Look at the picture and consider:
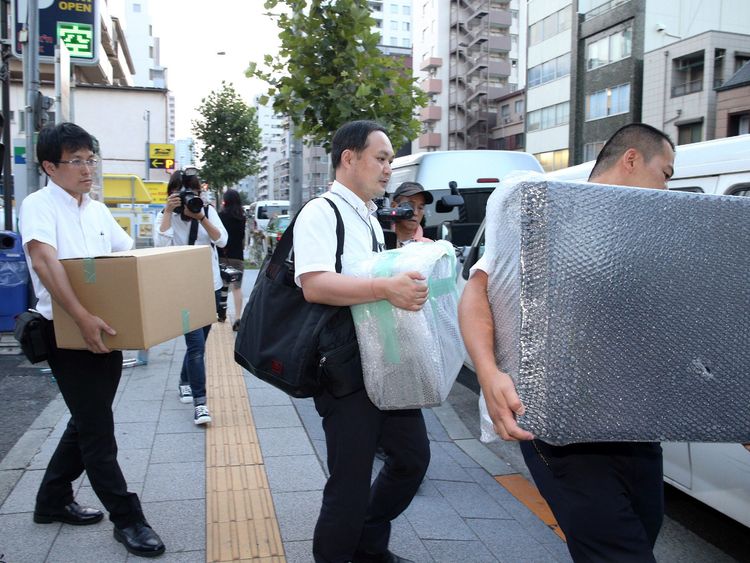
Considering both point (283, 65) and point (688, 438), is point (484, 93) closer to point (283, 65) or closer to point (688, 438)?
point (283, 65)

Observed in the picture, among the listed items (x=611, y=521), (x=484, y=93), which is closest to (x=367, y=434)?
(x=611, y=521)

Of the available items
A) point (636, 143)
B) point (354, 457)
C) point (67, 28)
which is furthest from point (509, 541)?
point (67, 28)

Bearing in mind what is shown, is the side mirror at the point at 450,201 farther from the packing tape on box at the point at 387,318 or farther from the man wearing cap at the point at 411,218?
the packing tape on box at the point at 387,318

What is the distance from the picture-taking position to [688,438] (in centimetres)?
152

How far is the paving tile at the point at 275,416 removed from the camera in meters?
4.80

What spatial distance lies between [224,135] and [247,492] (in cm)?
3346

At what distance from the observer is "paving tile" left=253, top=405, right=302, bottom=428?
4.80m

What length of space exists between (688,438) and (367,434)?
1.12m

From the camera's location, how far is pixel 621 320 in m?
1.43

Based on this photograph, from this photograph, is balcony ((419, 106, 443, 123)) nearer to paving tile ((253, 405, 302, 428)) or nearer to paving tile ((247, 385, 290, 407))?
paving tile ((247, 385, 290, 407))

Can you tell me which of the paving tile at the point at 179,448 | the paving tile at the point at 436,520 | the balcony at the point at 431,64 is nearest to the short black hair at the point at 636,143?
the paving tile at the point at 436,520

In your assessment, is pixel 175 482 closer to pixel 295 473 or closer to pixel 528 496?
pixel 295 473

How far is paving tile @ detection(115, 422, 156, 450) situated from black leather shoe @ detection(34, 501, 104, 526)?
43.6 inches

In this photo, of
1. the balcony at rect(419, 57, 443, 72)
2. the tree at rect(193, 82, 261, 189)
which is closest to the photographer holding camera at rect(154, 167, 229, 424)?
the tree at rect(193, 82, 261, 189)
